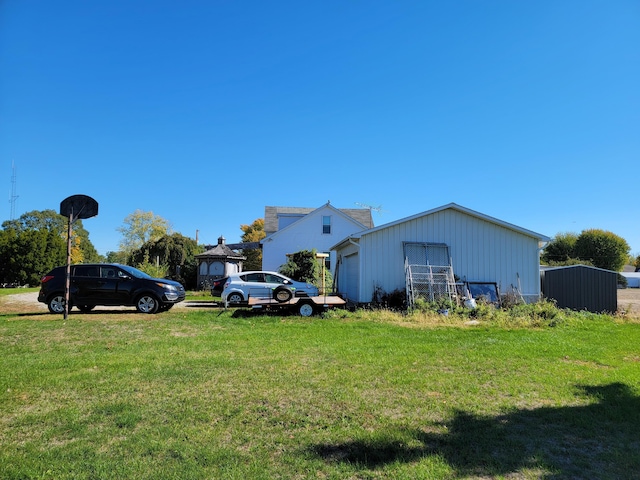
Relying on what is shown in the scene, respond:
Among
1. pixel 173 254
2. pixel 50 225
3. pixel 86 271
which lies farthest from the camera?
pixel 50 225

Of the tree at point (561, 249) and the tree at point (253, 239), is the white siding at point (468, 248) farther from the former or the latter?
the tree at point (561, 249)

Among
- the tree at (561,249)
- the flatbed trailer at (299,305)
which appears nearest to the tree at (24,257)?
the flatbed trailer at (299,305)

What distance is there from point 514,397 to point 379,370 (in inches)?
70.9

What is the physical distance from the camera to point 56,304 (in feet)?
41.0

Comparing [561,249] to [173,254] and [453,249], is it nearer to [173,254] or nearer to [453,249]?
[453,249]

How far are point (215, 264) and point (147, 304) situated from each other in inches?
606

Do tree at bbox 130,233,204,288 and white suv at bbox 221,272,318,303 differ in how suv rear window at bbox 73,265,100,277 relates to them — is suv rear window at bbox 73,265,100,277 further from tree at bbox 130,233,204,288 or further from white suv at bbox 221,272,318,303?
tree at bbox 130,233,204,288

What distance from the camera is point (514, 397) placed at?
15.2ft

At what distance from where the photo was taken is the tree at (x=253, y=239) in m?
36.6

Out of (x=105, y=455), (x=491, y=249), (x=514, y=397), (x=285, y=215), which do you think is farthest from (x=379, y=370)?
(x=285, y=215)

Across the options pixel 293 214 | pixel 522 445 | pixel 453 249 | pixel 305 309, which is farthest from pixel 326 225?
pixel 522 445

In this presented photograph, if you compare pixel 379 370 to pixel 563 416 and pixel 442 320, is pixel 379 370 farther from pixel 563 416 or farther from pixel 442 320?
pixel 442 320

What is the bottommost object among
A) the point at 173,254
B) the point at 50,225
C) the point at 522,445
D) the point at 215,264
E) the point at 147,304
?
the point at 522,445

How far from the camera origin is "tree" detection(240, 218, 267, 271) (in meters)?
36.6
